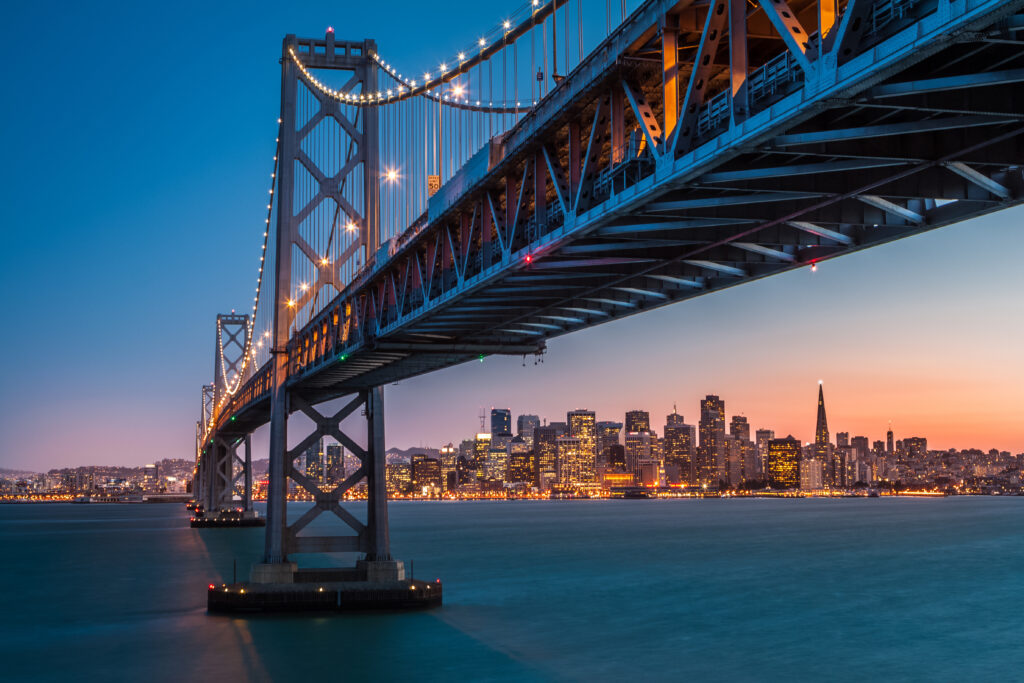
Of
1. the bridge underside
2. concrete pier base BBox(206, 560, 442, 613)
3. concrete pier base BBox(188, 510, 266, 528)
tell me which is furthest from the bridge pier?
concrete pier base BBox(188, 510, 266, 528)

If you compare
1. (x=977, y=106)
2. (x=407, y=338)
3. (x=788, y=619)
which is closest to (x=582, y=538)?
(x=788, y=619)

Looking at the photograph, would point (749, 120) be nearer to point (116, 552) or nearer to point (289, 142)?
point (289, 142)

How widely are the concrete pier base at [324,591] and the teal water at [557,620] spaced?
0.50 m

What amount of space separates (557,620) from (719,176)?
2897 centimetres

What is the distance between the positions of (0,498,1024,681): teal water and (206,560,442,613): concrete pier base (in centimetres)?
50

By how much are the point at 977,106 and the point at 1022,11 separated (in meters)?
2.25

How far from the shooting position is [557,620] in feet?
126

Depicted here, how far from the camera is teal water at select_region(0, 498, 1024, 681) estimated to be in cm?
2844

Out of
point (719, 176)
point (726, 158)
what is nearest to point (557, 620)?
point (719, 176)

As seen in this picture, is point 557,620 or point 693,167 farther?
point 557,620

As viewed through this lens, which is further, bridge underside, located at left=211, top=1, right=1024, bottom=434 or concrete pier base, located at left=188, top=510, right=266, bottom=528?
concrete pier base, located at left=188, top=510, right=266, bottom=528

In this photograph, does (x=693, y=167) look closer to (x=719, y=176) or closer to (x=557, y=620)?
(x=719, y=176)

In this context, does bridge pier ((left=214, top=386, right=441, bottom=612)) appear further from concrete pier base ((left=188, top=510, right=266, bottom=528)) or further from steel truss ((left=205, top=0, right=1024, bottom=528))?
concrete pier base ((left=188, top=510, right=266, bottom=528))

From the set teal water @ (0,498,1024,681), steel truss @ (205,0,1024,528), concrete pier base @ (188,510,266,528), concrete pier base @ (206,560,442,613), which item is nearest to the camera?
steel truss @ (205,0,1024,528)
